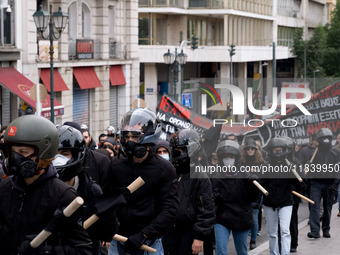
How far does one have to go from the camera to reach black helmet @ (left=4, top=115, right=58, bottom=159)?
15.8 ft

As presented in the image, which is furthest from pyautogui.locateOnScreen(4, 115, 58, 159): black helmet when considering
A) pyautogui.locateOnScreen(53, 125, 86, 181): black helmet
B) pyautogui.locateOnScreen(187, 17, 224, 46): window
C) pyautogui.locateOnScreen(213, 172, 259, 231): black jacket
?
pyautogui.locateOnScreen(187, 17, 224, 46): window

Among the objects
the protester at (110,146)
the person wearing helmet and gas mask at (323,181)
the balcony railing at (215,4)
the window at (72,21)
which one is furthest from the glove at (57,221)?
the balcony railing at (215,4)

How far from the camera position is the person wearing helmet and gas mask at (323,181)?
13.9m

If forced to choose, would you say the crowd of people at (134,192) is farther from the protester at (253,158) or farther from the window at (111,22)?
the window at (111,22)

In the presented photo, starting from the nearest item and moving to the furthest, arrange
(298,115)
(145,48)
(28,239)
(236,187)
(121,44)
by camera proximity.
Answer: (28,239), (236,187), (298,115), (121,44), (145,48)

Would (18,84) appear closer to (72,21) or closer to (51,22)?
(51,22)

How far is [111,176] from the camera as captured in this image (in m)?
7.17

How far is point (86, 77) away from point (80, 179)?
26.0m

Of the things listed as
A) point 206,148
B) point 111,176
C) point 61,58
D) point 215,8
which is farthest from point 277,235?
point 215,8

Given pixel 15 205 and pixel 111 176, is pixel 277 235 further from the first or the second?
pixel 15 205

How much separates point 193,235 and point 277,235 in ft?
9.68

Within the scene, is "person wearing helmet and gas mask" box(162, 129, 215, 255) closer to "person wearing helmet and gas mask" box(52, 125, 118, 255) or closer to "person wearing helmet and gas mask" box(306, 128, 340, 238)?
"person wearing helmet and gas mask" box(52, 125, 118, 255)

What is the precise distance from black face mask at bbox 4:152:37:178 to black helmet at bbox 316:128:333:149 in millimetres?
10022

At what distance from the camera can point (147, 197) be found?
716 cm
